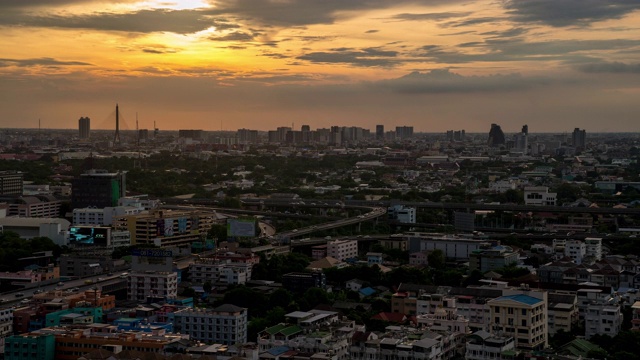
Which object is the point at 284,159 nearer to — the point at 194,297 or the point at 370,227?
the point at 370,227

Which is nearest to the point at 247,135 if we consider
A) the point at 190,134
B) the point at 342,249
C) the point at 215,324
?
the point at 190,134

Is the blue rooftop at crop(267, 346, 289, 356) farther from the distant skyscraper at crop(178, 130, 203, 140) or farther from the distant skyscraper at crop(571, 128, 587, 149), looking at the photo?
the distant skyscraper at crop(178, 130, 203, 140)

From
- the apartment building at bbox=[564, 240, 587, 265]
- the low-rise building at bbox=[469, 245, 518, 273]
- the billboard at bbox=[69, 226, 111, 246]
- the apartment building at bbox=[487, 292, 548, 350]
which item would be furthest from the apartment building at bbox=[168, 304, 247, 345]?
the apartment building at bbox=[564, 240, 587, 265]

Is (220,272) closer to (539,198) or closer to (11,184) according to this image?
(11,184)

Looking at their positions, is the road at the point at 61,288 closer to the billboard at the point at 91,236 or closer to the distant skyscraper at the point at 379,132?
the billboard at the point at 91,236

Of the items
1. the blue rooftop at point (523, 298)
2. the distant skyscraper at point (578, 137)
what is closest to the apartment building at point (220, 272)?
the blue rooftop at point (523, 298)

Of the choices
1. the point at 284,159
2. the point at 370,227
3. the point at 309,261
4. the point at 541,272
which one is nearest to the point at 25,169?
the point at 284,159
